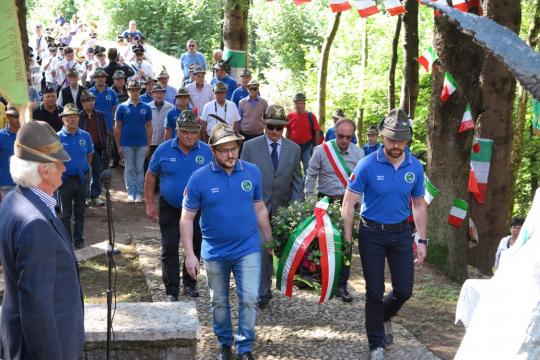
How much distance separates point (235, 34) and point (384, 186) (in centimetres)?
897

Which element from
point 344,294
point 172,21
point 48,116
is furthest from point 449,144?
point 172,21

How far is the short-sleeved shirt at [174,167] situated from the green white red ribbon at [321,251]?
1.49 m

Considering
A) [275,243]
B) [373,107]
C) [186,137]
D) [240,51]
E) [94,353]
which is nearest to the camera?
[94,353]

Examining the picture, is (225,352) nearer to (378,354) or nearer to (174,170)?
(378,354)

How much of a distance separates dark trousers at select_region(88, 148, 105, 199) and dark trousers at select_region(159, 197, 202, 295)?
4851 mm

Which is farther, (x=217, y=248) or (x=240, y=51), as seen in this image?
(x=240, y=51)

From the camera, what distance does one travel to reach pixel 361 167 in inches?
261

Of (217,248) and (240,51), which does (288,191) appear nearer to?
(217,248)

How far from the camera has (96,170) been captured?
13070 mm

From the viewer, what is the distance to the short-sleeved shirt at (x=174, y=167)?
7.89 m

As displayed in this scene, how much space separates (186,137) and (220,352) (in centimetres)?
231

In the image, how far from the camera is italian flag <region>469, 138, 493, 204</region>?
11972mm

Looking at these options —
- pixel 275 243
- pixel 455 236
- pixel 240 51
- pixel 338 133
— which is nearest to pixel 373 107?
pixel 240 51

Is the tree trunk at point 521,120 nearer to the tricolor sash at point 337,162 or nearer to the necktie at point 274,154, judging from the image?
the tricolor sash at point 337,162
